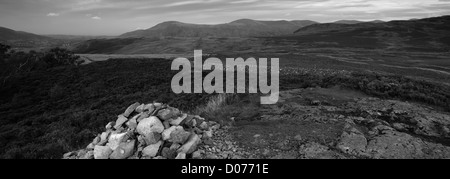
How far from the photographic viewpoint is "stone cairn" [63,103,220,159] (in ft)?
22.7

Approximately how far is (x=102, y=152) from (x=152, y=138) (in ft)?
4.09

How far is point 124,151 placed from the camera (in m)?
6.92

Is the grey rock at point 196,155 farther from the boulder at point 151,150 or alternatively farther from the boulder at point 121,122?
the boulder at point 121,122

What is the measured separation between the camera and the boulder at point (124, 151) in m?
6.88

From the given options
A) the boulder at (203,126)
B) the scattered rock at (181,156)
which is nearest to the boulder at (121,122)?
the boulder at (203,126)

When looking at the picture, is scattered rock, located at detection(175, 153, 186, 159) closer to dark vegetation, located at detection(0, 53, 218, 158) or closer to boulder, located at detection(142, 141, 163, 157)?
boulder, located at detection(142, 141, 163, 157)

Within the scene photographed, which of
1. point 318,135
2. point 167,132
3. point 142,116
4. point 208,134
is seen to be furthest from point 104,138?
point 318,135

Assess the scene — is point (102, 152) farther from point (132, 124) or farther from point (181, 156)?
point (181, 156)

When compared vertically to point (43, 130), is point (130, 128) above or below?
above
